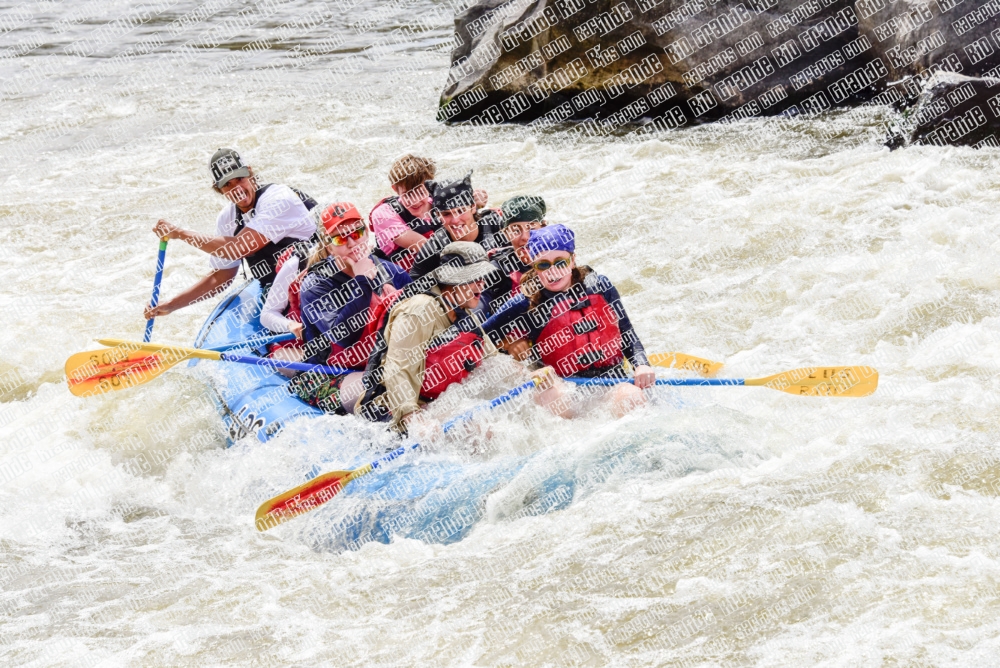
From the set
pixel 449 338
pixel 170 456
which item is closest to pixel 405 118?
pixel 170 456

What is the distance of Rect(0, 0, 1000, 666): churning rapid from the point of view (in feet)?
13.0

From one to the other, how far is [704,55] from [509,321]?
20.7ft

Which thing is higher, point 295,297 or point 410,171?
point 410,171

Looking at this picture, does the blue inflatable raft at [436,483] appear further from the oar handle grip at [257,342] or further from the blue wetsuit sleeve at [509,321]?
the oar handle grip at [257,342]

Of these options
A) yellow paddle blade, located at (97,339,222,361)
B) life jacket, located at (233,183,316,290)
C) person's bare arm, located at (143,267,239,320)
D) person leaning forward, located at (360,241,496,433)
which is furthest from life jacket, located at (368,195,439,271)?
person leaning forward, located at (360,241,496,433)

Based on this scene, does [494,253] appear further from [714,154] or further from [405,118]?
[405,118]

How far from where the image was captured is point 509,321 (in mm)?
4883

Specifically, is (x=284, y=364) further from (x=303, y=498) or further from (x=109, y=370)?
(x=109, y=370)

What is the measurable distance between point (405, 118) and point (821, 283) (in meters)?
6.03

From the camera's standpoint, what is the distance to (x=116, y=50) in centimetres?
1591

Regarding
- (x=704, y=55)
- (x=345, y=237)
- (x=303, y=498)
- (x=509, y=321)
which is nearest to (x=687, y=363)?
(x=509, y=321)

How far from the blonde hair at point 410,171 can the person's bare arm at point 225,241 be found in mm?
787

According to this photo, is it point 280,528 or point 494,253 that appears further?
point 494,253

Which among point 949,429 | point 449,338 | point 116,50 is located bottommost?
point 949,429
